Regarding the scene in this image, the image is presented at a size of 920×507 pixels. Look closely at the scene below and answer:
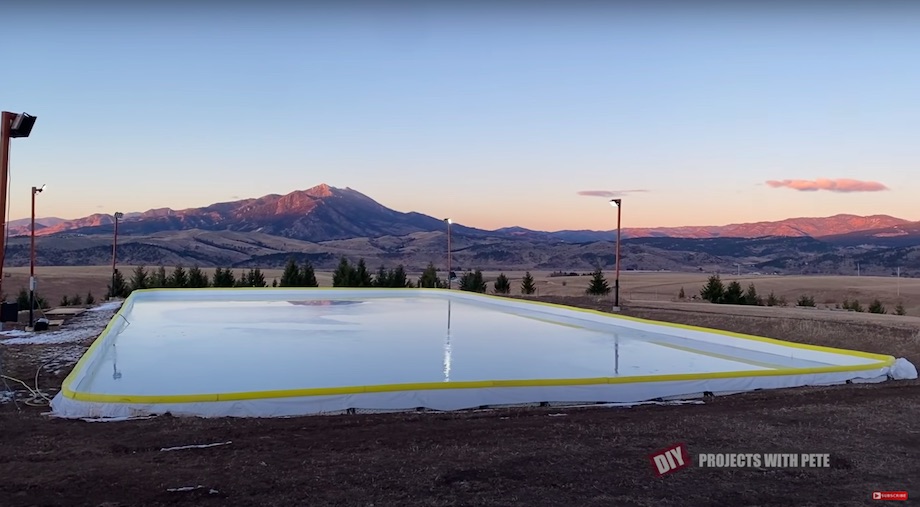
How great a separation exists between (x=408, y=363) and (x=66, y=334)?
291 inches

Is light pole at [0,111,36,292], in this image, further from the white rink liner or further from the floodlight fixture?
the white rink liner

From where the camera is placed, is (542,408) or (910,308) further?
(910,308)

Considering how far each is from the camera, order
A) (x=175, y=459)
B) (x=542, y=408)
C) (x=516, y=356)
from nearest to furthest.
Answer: (x=175, y=459) < (x=542, y=408) < (x=516, y=356)

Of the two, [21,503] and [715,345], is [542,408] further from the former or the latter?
[715,345]

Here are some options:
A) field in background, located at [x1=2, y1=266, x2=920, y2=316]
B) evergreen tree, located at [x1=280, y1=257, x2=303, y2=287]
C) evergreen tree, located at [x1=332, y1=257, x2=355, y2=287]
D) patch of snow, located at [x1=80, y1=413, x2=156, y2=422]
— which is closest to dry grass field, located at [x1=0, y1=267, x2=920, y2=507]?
patch of snow, located at [x1=80, y1=413, x2=156, y2=422]

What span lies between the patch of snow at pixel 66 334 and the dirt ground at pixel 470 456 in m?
5.73

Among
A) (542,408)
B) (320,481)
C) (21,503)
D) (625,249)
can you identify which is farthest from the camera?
(625,249)

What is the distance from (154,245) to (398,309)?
7586cm

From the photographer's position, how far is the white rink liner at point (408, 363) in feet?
22.1

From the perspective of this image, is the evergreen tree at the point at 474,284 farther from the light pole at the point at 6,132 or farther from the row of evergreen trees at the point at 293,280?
the light pole at the point at 6,132

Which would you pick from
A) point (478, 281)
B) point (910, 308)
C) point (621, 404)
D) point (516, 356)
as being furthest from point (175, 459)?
point (910, 308)

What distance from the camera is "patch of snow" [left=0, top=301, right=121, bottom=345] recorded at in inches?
464

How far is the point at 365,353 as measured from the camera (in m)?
10.6

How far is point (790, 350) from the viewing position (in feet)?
37.2
